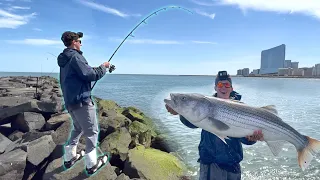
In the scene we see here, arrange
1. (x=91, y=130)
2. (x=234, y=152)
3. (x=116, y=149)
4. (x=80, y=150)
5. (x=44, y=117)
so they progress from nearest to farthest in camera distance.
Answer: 1. (x=234, y=152)
2. (x=91, y=130)
3. (x=80, y=150)
4. (x=116, y=149)
5. (x=44, y=117)

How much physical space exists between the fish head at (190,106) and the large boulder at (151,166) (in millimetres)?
3022

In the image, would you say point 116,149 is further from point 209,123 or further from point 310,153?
point 310,153

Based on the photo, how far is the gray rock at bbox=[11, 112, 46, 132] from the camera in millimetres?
8062

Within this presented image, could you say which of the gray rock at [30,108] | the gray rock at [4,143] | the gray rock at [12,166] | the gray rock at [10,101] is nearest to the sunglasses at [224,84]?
the gray rock at [12,166]

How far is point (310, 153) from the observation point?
3402 mm

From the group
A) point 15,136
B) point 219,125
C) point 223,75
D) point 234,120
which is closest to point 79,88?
point 223,75

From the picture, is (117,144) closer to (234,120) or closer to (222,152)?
(222,152)

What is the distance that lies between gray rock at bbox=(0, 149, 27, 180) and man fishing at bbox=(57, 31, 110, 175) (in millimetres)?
1166

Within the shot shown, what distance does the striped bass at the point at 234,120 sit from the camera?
3281 mm

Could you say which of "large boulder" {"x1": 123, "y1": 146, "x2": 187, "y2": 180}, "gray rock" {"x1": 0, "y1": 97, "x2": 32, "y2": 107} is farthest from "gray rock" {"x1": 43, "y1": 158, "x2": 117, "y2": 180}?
"gray rock" {"x1": 0, "y1": 97, "x2": 32, "y2": 107}

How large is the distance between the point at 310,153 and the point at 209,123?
51.4 inches

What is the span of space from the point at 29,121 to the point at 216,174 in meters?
6.41

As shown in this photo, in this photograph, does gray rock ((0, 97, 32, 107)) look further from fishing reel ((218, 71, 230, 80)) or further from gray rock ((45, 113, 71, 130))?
fishing reel ((218, 71, 230, 80))

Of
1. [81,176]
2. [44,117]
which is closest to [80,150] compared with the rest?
[81,176]
